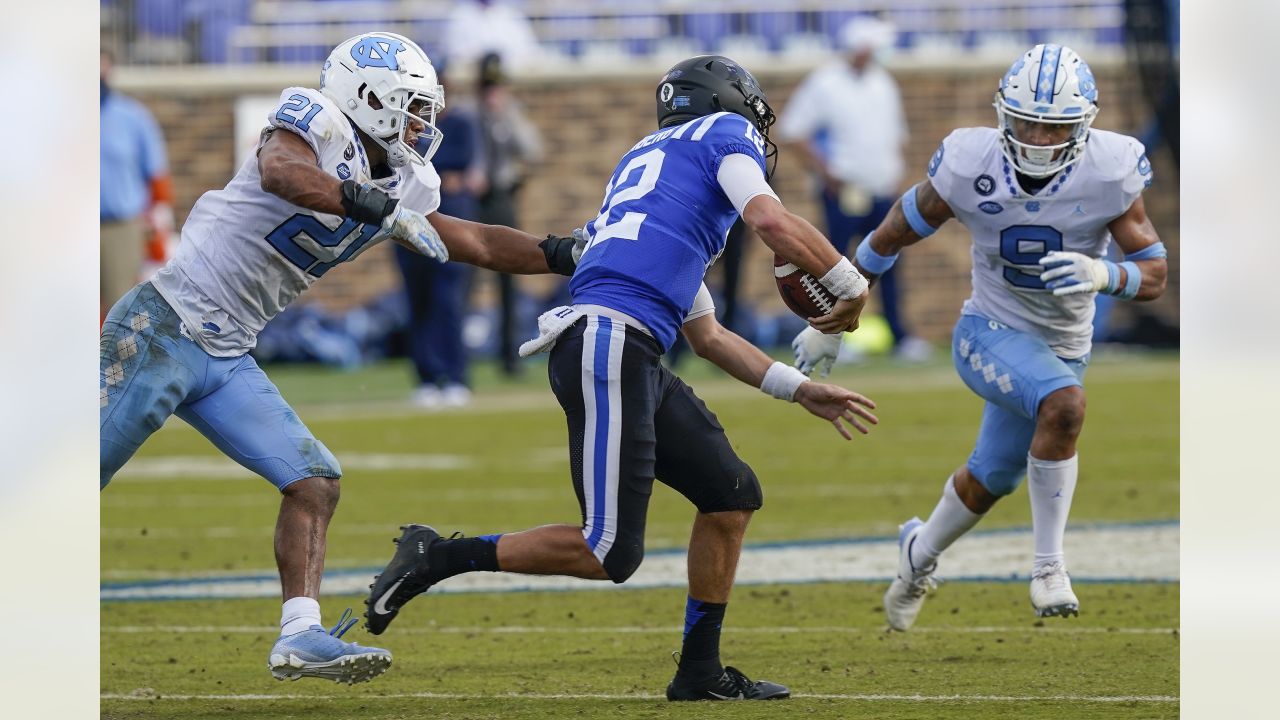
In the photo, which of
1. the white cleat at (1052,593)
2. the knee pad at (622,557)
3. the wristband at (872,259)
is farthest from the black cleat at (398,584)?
the wristband at (872,259)

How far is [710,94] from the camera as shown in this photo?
17.7ft

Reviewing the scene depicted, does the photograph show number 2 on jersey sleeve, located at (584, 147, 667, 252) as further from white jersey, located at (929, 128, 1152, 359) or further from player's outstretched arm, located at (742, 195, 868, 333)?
white jersey, located at (929, 128, 1152, 359)

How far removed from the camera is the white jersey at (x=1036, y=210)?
6039 millimetres

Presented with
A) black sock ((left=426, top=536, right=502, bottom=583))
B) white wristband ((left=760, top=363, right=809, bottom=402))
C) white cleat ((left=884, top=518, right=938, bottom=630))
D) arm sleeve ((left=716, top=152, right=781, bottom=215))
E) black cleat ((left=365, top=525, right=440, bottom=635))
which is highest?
arm sleeve ((left=716, top=152, right=781, bottom=215))

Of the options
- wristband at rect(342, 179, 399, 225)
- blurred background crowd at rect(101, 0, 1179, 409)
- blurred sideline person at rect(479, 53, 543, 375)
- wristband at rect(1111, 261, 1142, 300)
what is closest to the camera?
wristband at rect(342, 179, 399, 225)

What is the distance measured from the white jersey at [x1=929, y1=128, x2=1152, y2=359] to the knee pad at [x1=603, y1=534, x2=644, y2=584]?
5.98 ft

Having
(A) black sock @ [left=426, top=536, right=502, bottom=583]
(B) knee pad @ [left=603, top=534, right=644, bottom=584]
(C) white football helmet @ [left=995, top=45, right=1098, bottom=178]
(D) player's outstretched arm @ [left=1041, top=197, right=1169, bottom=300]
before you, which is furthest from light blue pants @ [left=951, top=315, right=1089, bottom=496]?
(A) black sock @ [left=426, top=536, right=502, bottom=583]

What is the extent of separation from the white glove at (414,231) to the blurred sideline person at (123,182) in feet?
25.0

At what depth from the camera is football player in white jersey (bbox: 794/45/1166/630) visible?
5.90 m

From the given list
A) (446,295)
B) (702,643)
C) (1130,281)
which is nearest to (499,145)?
(446,295)

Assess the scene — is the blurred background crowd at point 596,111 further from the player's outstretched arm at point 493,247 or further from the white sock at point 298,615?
the white sock at point 298,615
